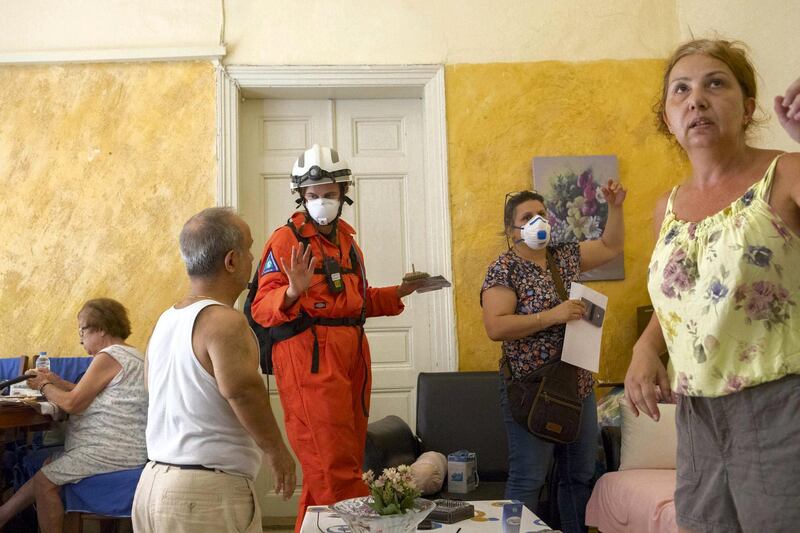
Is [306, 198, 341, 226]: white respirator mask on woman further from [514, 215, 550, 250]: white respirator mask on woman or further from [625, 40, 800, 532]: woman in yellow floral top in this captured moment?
[625, 40, 800, 532]: woman in yellow floral top

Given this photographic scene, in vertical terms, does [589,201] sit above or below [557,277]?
above

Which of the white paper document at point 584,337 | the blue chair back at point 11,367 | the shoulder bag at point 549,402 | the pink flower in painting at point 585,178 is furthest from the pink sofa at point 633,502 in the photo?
the blue chair back at point 11,367

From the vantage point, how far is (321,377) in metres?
2.70

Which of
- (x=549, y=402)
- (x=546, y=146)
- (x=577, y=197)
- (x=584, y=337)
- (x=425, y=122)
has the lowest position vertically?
(x=549, y=402)

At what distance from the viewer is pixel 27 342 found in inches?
170

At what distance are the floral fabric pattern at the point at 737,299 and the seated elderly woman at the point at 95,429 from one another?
9.20 feet

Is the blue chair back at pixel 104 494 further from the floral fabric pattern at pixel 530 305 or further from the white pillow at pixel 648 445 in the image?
the white pillow at pixel 648 445

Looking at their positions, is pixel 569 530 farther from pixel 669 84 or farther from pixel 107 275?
pixel 107 275

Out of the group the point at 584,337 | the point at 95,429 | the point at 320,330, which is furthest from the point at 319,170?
the point at 95,429

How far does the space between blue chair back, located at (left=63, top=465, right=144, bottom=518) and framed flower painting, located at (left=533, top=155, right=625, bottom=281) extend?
2587 mm

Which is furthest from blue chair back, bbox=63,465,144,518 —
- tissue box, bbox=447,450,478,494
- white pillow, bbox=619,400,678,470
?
white pillow, bbox=619,400,678,470

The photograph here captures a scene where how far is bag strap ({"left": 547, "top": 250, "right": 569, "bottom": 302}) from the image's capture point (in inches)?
122

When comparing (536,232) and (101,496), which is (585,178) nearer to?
(536,232)

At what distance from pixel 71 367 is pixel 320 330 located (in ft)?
6.48
